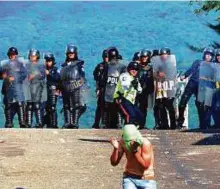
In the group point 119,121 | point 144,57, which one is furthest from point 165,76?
point 119,121

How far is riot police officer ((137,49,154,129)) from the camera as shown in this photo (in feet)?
64.2

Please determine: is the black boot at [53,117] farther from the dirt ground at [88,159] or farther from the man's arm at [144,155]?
the man's arm at [144,155]

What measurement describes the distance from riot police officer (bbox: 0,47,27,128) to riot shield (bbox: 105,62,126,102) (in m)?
1.78

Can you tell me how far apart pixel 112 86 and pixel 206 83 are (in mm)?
1977

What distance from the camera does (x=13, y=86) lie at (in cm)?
2005

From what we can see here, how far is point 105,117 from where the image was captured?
2016cm

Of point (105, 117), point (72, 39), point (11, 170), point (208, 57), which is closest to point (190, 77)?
point (208, 57)

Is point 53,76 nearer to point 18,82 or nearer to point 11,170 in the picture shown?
point 18,82

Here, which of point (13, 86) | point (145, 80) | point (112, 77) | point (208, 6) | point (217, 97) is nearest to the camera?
point (145, 80)

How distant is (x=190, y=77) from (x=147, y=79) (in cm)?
100

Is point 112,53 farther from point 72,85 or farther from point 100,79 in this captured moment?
point 72,85

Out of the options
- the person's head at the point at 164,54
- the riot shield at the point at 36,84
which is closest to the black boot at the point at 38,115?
the riot shield at the point at 36,84

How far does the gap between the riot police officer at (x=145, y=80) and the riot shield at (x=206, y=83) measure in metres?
1.03

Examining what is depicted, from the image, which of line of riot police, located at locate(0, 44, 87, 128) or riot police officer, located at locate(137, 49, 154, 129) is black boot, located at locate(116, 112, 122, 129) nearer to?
riot police officer, located at locate(137, 49, 154, 129)
